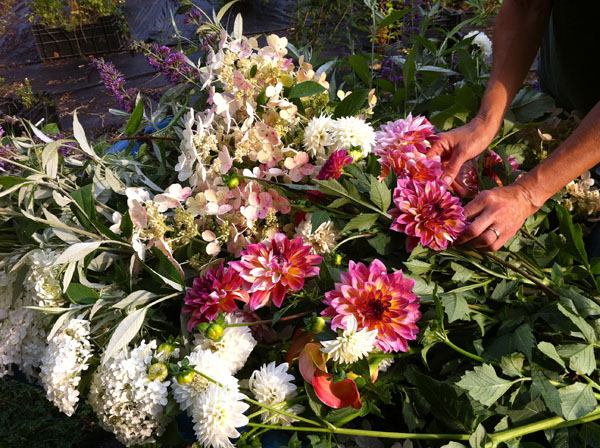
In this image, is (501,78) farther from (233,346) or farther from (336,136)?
(233,346)

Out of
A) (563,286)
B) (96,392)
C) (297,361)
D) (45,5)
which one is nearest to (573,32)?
(563,286)

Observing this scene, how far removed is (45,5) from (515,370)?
5.45 m

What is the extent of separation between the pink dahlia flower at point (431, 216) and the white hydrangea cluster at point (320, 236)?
11 centimetres

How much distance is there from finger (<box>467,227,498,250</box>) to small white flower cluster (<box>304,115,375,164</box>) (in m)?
0.23

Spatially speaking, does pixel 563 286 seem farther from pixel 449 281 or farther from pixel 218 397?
pixel 218 397

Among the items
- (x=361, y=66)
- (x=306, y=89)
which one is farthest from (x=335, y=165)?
(x=361, y=66)

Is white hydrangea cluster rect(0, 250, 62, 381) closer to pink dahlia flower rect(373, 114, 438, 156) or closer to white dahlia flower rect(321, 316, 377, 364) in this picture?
white dahlia flower rect(321, 316, 377, 364)

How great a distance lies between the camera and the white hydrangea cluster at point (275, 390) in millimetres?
691

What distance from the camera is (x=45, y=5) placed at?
4750 millimetres

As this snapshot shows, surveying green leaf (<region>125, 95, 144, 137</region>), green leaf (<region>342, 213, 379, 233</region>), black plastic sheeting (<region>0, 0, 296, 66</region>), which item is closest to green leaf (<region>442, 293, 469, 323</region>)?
green leaf (<region>342, 213, 379, 233</region>)

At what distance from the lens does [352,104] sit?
92 cm

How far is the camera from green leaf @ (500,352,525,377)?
26.6 inches

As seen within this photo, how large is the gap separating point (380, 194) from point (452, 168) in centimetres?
21

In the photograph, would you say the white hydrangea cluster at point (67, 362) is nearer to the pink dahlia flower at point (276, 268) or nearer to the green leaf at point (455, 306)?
the pink dahlia flower at point (276, 268)
